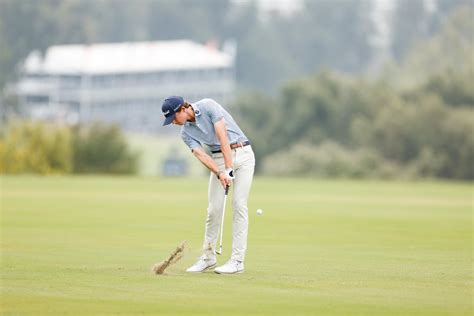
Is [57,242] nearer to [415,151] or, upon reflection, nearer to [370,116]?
[415,151]

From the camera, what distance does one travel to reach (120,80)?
141 meters

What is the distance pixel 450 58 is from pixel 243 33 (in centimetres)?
5056

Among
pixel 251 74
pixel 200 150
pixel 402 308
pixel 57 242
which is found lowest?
pixel 251 74

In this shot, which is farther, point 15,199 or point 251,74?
point 251,74

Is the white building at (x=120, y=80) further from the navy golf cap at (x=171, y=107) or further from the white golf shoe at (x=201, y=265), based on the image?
the navy golf cap at (x=171, y=107)

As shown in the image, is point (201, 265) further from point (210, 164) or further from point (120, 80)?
point (120, 80)

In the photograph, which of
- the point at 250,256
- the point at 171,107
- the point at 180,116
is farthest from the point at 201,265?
the point at 250,256

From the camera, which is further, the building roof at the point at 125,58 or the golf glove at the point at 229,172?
the building roof at the point at 125,58

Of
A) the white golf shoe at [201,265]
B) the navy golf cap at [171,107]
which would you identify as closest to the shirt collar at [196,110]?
the navy golf cap at [171,107]

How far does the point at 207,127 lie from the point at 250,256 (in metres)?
3.36

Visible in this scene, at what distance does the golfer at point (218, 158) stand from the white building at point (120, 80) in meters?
111

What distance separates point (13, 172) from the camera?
178ft

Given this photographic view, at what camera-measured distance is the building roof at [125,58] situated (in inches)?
5325

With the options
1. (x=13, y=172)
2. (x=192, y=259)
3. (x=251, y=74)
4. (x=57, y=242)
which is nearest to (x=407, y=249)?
(x=192, y=259)
